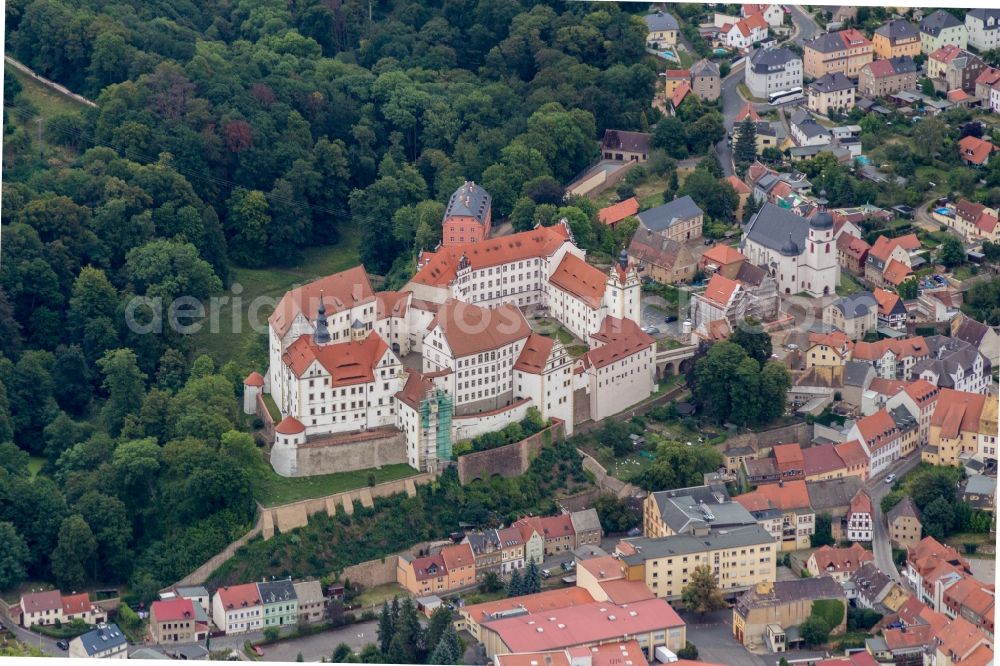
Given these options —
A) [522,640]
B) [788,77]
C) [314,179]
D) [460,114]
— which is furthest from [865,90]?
[522,640]

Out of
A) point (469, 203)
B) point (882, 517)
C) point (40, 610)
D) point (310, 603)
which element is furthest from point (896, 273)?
point (40, 610)

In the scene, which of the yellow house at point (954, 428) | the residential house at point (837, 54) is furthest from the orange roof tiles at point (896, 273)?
the residential house at point (837, 54)

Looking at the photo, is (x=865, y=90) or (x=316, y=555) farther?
(x=865, y=90)

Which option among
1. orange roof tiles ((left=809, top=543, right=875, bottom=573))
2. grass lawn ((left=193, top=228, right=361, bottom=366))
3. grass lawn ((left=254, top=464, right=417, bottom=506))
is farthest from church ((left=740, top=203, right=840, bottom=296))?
grass lawn ((left=254, top=464, right=417, bottom=506))

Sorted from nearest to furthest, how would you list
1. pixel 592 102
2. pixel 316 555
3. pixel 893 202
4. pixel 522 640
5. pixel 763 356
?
pixel 522 640
pixel 316 555
pixel 763 356
pixel 893 202
pixel 592 102

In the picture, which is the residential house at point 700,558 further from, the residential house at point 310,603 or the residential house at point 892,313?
the residential house at point 892,313

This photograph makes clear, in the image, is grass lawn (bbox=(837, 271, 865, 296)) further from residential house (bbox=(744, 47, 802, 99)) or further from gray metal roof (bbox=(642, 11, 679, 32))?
gray metal roof (bbox=(642, 11, 679, 32))

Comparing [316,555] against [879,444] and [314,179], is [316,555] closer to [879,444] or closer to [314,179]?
[879,444]

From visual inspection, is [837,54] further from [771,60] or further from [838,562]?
[838,562]
